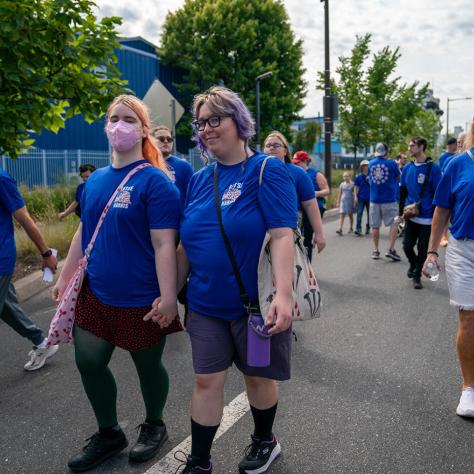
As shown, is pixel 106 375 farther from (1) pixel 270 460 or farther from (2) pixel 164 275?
(1) pixel 270 460

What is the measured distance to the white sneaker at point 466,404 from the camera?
3.14 m

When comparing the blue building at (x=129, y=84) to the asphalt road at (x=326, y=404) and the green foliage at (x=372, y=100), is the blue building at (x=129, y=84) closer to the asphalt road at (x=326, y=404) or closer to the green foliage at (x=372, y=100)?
the green foliage at (x=372, y=100)

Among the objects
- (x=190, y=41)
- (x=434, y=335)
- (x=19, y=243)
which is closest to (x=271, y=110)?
(x=190, y=41)

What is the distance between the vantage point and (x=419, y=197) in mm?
6699

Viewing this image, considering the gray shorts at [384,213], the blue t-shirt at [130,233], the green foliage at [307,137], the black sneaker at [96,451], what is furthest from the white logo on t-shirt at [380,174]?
the green foliage at [307,137]

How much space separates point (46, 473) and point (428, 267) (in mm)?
2637

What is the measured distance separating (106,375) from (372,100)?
24.7m

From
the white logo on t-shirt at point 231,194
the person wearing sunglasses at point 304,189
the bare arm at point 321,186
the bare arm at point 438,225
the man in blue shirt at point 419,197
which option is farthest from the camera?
the bare arm at point 321,186

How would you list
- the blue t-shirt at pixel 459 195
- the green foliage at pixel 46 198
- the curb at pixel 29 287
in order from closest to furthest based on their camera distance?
the blue t-shirt at pixel 459 195 < the curb at pixel 29 287 < the green foliage at pixel 46 198

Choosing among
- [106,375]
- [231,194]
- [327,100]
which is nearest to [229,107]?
[231,194]

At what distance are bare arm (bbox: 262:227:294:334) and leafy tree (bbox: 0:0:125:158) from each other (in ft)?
13.2

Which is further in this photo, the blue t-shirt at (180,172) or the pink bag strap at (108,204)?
the blue t-shirt at (180,172)

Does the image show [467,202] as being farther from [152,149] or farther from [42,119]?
[42,119]

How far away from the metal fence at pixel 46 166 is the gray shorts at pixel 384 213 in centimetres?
1158
